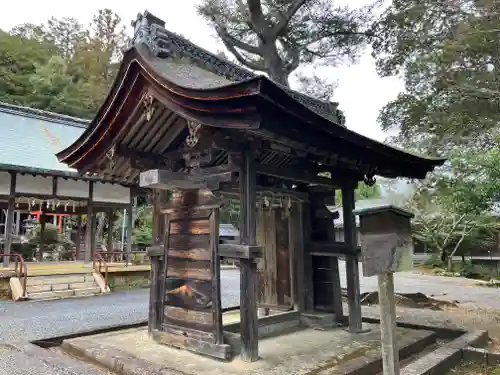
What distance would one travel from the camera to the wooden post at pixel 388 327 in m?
3.04

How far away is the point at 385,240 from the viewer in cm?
316

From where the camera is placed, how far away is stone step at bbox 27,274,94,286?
1130 centimetres

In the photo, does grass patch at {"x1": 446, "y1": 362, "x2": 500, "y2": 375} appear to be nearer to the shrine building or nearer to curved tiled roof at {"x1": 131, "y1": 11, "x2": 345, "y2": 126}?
curved tiled roof at {"x1": 131, "y1": 11, "x2": 345, "y2": 126}

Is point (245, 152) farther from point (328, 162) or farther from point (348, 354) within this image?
point (348, 354)

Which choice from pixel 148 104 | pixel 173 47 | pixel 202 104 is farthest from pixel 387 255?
pixel 173 47

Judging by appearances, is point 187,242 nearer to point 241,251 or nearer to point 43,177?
point 241,251

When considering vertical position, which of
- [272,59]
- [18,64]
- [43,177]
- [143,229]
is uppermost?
[18,64]

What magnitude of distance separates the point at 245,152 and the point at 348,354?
9.13 feet

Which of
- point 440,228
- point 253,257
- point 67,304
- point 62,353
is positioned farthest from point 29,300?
point 440,228

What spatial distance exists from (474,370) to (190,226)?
392 cm

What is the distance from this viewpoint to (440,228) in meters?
22.9

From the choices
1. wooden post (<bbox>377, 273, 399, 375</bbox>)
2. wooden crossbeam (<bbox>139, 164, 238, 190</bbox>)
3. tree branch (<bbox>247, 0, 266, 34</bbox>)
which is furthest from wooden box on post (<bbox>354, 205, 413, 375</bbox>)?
tree branch (<bbox>247, 0, 266, 34</bbox>)

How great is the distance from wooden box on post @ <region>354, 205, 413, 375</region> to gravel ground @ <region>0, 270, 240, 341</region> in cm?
471

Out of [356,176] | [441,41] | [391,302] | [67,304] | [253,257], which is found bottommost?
[67,304]
